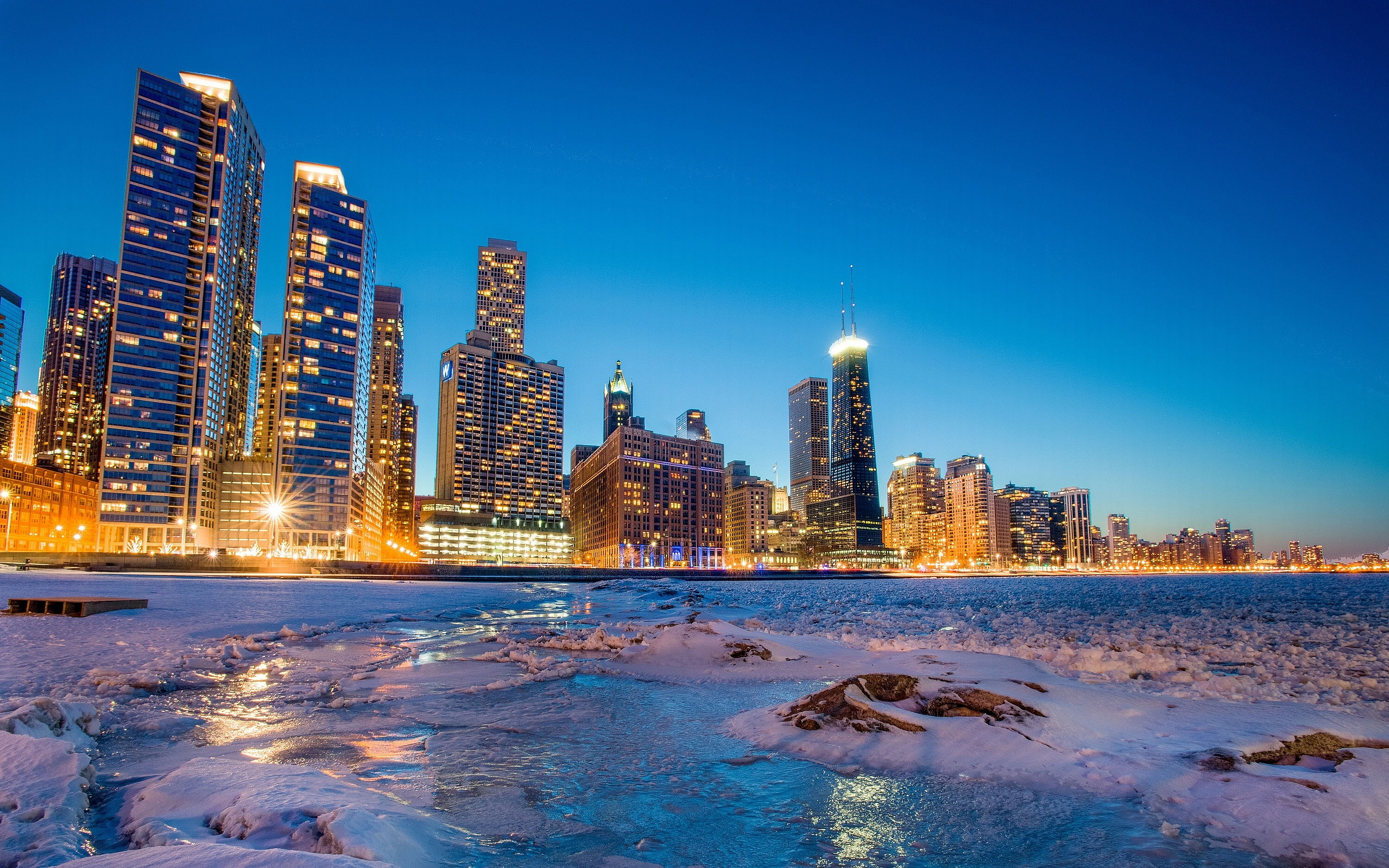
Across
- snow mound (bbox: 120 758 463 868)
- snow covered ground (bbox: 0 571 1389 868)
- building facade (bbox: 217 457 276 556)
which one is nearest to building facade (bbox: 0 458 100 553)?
building facade (bbox: 217 457 276 556)

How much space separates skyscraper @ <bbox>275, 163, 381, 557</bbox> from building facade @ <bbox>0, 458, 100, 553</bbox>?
133ft

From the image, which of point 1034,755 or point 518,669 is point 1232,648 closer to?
point 1034,755

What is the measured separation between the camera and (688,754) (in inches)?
300

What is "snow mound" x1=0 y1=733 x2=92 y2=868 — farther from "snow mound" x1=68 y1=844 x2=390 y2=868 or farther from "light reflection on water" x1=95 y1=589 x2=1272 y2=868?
"light reflection on water" x1=95 y1=589 x2=1272 y2=868

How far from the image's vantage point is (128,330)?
153875mm

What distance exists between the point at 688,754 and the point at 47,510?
669 feet

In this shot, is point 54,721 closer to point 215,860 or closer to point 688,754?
point 215,860

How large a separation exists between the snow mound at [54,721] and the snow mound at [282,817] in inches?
80.8

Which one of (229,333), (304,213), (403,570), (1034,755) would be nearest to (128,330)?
(229,333)

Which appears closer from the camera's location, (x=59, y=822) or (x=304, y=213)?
(x=59, y=822)

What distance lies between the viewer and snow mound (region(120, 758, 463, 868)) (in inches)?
169

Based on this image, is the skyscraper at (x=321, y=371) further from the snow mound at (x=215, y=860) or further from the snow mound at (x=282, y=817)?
the snow mound at (x=215, y=860)

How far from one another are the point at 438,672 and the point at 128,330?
18903cm

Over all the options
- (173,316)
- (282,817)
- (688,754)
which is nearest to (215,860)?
(282,817)
